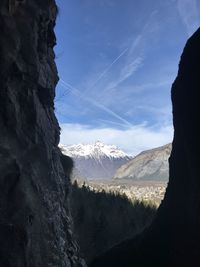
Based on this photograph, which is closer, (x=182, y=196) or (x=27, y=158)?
(x=182, y=196)

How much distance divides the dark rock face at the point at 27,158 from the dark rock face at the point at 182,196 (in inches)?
214

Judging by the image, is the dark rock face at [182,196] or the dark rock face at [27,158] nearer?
the dark rock face at [182,196]

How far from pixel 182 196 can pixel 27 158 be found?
933 cm

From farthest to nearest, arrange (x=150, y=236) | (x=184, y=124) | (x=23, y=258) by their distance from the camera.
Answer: (x=150, y=236)
(x=184, y=124)
(x=23, y=258)

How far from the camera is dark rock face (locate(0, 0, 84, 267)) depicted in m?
23.6

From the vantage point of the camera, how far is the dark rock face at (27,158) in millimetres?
23641

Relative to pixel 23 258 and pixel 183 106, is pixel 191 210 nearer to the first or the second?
pixel 183 106

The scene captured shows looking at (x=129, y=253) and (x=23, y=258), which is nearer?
(x=23, y=258)

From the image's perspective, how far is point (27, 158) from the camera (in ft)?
90.2

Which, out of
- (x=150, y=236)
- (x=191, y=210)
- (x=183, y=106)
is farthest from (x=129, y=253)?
(x=183, y=106)

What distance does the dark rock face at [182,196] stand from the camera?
23.3m

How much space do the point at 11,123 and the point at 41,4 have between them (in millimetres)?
11865

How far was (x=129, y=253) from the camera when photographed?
99.8 feet

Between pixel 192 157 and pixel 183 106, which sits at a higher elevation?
pixel 183 106
